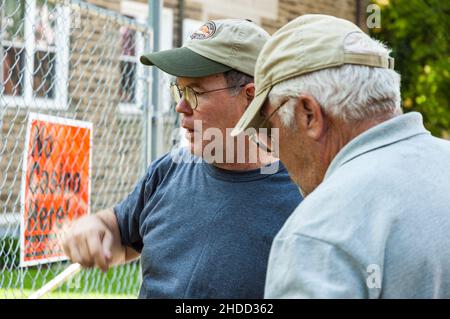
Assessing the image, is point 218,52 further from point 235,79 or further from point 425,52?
point 425,52

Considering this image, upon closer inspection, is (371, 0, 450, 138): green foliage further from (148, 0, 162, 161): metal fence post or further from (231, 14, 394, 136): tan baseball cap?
(231, 14, 394, 136): tan baseball cap

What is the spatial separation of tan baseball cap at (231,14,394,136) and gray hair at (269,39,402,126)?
0.05ft

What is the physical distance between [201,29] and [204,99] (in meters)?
0.25

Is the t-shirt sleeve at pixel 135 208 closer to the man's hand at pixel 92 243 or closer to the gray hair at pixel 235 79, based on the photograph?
the man's hand at pixel 92 243

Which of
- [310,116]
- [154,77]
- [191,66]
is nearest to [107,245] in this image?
[191,66]

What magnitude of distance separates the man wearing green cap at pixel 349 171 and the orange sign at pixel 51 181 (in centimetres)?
172

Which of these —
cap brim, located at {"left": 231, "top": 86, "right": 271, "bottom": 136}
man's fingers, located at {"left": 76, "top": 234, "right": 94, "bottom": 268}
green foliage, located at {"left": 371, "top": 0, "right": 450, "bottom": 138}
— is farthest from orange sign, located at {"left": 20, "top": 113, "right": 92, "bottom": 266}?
green foliage, located at {"left": 371, "top": 0, "right": 450, "bottom": 138}

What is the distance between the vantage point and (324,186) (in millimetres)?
1607

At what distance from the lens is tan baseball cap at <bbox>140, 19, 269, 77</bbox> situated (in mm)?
2582

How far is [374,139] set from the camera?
1.68 m

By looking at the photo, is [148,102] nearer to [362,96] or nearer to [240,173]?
[240,173]

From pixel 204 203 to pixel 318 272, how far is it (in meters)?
1.04

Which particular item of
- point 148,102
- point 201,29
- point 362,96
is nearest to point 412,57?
point 148,102

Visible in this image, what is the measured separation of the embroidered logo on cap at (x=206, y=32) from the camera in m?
2.62
